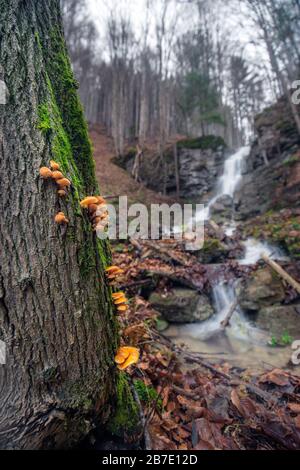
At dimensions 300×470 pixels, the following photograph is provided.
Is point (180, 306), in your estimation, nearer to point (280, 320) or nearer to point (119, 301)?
point (280, 320)

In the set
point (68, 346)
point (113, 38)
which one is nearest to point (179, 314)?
point (68, 346)

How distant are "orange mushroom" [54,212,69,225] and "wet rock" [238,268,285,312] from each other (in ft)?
17.3

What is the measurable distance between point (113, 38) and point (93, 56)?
935 cm

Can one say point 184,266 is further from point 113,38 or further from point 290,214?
point 113,38

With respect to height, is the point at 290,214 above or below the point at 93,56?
below

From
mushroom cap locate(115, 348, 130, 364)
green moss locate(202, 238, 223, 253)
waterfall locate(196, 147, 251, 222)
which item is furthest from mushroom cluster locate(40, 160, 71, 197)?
waterfall locate(196, 147, 251, 222)

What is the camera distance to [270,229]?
27.5 ft

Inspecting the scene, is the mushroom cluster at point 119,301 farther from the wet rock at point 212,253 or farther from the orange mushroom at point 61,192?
the wet rock at point 212,253

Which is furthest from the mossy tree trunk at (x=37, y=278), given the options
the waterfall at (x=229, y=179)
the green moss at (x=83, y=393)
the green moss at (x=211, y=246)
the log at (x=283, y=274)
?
the waterfall at (x=229, y=179)

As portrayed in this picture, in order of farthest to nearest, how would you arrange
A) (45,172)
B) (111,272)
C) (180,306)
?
(180,306)
(111,272)
(45,172)

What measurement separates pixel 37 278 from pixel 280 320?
5154 mm

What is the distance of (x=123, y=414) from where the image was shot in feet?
5.53

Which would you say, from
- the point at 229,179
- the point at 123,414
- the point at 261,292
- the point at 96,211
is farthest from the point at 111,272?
the point at 229,179

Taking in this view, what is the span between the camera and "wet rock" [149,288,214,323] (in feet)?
17.8
